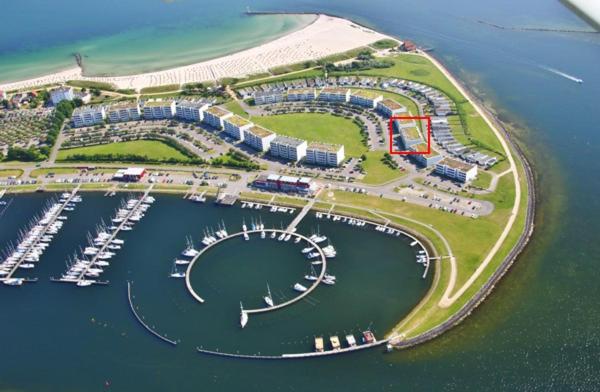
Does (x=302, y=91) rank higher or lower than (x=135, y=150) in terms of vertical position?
higher

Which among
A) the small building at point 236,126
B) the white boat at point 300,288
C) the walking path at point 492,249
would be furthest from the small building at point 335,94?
the white boat at point 300,288

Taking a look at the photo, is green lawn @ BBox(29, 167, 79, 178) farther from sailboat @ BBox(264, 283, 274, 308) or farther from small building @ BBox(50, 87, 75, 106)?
sailboat @ BBox(264, 283, 274, 308)

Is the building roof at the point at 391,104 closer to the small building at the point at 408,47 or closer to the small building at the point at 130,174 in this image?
the small building at the point at 408,47

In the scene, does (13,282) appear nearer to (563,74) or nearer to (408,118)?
(408,118)

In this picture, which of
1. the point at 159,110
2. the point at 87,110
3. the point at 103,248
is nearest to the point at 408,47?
the point at 159,110

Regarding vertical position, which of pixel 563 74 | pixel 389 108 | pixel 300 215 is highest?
pixel 563 74

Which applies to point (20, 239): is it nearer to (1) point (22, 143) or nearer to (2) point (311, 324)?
(1) point (22, 143)

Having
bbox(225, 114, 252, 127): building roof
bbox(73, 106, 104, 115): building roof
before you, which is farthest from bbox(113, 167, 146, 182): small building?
bbox(73, 106, 104, 115): building roof
